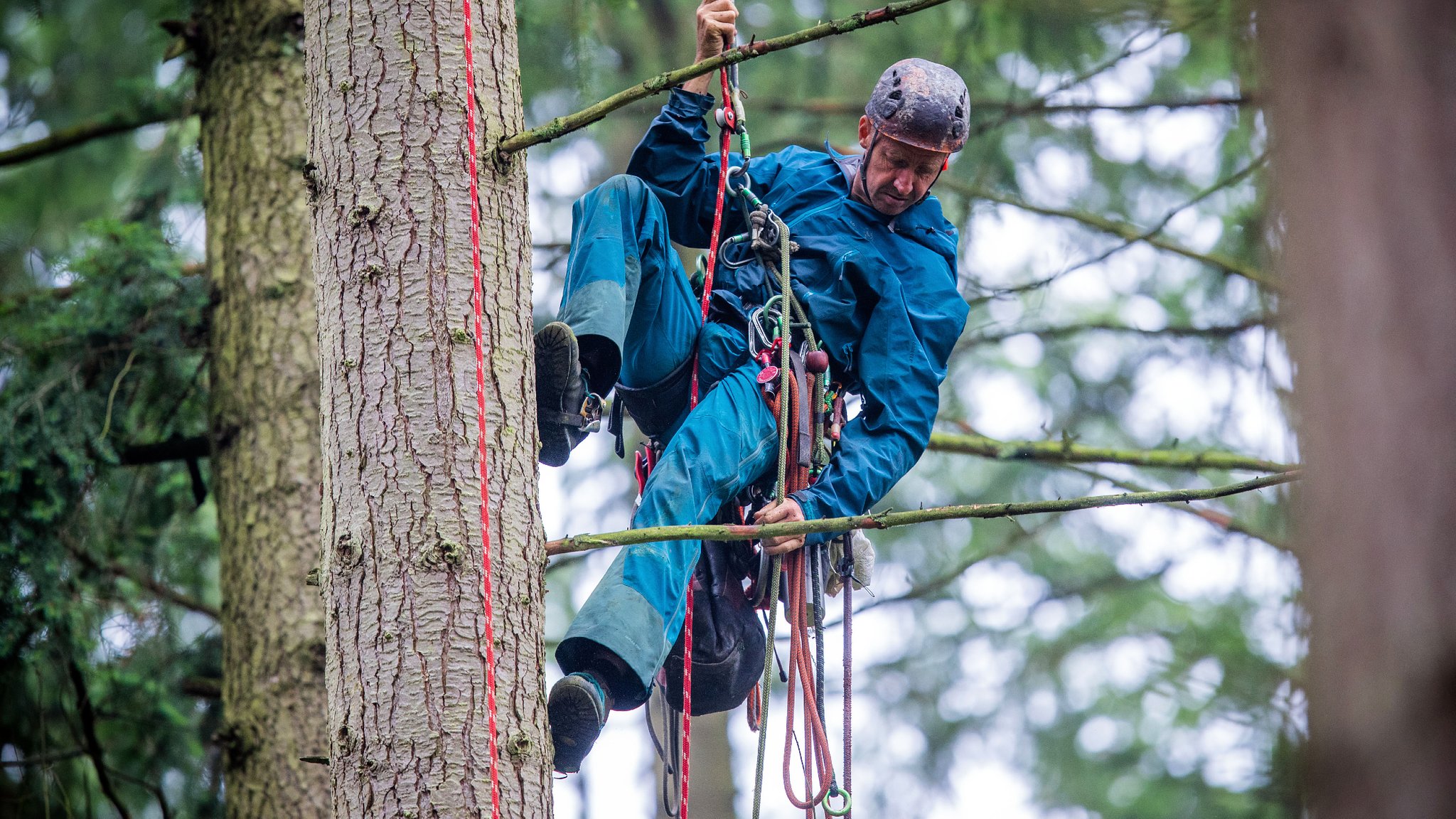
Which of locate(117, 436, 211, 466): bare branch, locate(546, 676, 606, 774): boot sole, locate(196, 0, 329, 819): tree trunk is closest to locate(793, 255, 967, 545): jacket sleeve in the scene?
locate(546, 676, 606, 774): boot sole

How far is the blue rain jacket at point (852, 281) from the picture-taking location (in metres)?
3.91

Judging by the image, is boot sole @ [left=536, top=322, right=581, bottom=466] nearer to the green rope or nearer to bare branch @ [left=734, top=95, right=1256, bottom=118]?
the green rope

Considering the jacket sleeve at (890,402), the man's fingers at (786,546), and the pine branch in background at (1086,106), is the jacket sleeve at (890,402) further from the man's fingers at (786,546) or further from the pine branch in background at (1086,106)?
the pine branch in background at (1086,106)

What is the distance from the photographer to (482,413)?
115 inches

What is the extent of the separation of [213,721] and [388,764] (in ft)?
10.6

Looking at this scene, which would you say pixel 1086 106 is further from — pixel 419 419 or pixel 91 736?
pixel 91 736

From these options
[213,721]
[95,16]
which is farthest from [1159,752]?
[95,16]

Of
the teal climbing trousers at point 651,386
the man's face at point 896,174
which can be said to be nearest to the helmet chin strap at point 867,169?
the man's face at point 896,174

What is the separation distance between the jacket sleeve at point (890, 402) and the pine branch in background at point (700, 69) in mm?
1221

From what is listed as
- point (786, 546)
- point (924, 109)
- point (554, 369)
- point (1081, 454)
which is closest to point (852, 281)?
point (924, 109)

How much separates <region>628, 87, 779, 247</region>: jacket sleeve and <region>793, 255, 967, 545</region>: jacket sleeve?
1.72 ft

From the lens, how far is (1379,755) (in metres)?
1.38

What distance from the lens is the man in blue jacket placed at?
A: 10.8ft

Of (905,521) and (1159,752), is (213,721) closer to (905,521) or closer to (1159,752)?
(905,521)
